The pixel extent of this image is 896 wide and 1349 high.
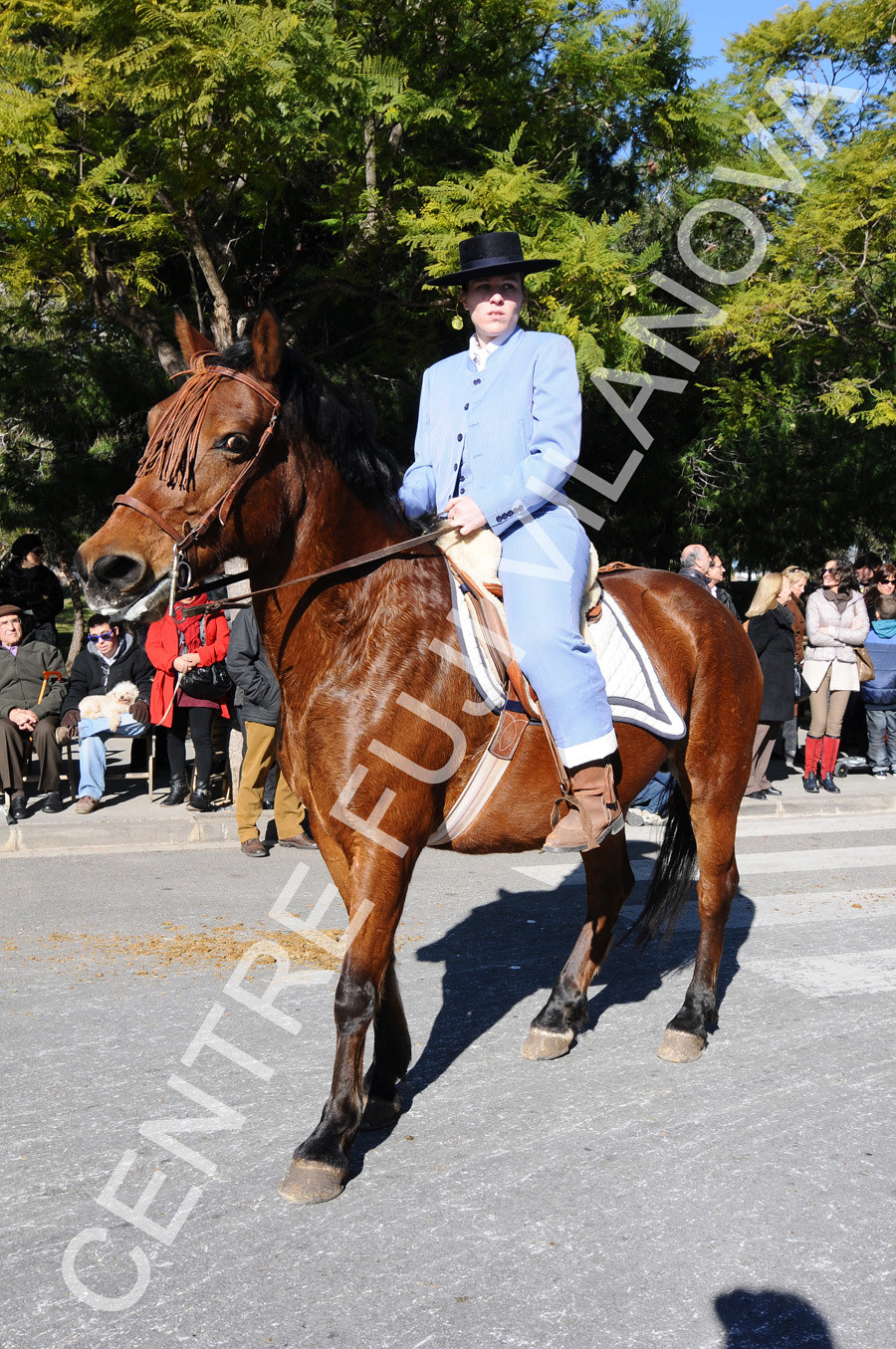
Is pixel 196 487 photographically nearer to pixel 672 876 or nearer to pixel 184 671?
pixel 672 876

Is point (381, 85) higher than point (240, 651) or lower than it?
higher

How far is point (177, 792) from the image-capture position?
9695 millimetres

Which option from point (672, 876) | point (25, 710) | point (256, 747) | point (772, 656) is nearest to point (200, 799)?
point (256, 747)

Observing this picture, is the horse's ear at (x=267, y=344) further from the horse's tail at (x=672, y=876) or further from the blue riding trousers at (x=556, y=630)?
the horse's tail at (x=672, y=876)

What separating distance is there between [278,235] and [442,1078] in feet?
40.5

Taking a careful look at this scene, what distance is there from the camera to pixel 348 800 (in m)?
3.47

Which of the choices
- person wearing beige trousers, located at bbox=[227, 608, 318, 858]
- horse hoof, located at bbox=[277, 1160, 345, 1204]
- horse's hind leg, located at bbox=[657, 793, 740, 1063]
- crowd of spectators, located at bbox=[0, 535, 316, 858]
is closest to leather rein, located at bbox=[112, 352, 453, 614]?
horse hoof, located at bbox=[277, 1160, 345, 1204]

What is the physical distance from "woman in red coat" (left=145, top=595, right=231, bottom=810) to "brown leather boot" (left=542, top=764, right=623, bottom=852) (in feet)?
19.9

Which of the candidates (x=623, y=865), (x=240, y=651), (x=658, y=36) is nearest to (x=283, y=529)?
(x=623, y=865)

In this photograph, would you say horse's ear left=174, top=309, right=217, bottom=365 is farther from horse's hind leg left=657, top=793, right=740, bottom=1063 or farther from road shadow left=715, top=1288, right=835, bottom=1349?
road shadow left=715, top=1288, right=835, bottom=1349

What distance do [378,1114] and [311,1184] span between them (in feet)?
1.65

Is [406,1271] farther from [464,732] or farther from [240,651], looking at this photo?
[240,651]

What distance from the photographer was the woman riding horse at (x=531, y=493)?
148 inches

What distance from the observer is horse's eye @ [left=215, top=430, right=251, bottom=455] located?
3.25m
